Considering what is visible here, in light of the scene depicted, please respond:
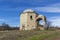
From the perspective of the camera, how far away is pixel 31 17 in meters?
60.3

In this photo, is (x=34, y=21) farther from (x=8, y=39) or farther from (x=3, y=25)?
(x=8, y=39)

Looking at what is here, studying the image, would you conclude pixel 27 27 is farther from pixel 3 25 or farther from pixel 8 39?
pixel 8 39

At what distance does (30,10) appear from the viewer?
60469 millimetres

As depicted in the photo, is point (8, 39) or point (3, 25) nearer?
point (8, 39)

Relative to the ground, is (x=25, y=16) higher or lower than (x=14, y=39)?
higher

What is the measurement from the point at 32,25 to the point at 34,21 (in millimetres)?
1251

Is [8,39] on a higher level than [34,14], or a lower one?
lower

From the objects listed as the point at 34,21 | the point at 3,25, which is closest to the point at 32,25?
the point at 34,21

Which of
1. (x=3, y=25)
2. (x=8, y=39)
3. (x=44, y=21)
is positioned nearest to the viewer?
(x=8, y=39)

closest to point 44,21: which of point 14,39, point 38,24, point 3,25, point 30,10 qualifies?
point 38,24

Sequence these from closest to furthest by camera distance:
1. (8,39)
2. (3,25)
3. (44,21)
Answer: (8,39) < (44,21) < (3,25)

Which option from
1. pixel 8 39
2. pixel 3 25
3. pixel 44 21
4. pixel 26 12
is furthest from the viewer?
pixel 3 25

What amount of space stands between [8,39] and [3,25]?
1740 inches

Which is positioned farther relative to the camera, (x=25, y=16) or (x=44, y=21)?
(x=25, y=16)
